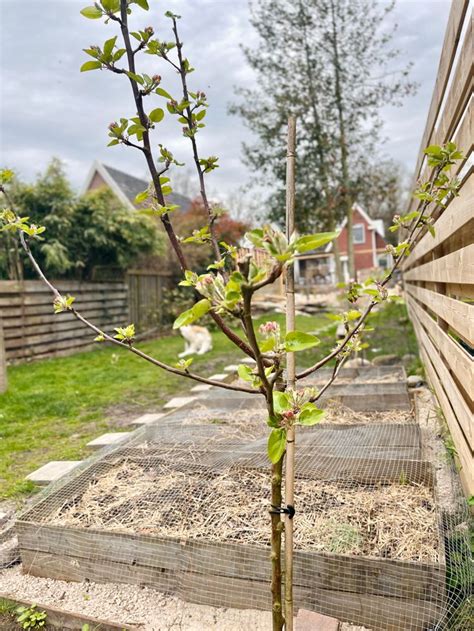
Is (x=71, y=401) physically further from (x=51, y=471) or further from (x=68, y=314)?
(x=68, y=314)

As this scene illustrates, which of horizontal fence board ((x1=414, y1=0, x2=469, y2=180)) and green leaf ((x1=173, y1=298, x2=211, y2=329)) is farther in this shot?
horizontal fence board ((x1=414, y1=0, x2=469, y2=180))

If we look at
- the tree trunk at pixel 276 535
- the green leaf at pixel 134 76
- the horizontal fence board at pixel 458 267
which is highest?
the green leaf at pixel 134 76

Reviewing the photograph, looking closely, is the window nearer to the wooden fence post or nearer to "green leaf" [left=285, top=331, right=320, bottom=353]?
the wooden fence post

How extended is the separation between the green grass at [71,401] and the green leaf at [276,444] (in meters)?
1.39

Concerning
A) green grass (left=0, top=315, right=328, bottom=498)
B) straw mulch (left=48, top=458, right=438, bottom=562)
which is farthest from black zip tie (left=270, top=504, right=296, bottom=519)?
green grass (left=0, top=315, right=328, bottom=498)

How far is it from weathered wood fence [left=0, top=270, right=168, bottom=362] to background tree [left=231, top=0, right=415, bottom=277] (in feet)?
11.2

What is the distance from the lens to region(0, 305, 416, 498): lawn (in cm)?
324

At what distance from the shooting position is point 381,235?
27.9 metres

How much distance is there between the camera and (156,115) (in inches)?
43.5

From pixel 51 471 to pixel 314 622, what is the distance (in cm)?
191

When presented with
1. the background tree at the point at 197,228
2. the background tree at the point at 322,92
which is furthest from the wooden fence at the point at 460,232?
the background tree at the point at 197,228

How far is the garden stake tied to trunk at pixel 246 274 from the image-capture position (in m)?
0.76

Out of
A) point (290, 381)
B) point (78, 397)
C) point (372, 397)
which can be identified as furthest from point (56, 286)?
point (290, 381)

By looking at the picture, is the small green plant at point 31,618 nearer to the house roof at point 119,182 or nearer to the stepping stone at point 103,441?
the stepping stone at point 103,441
